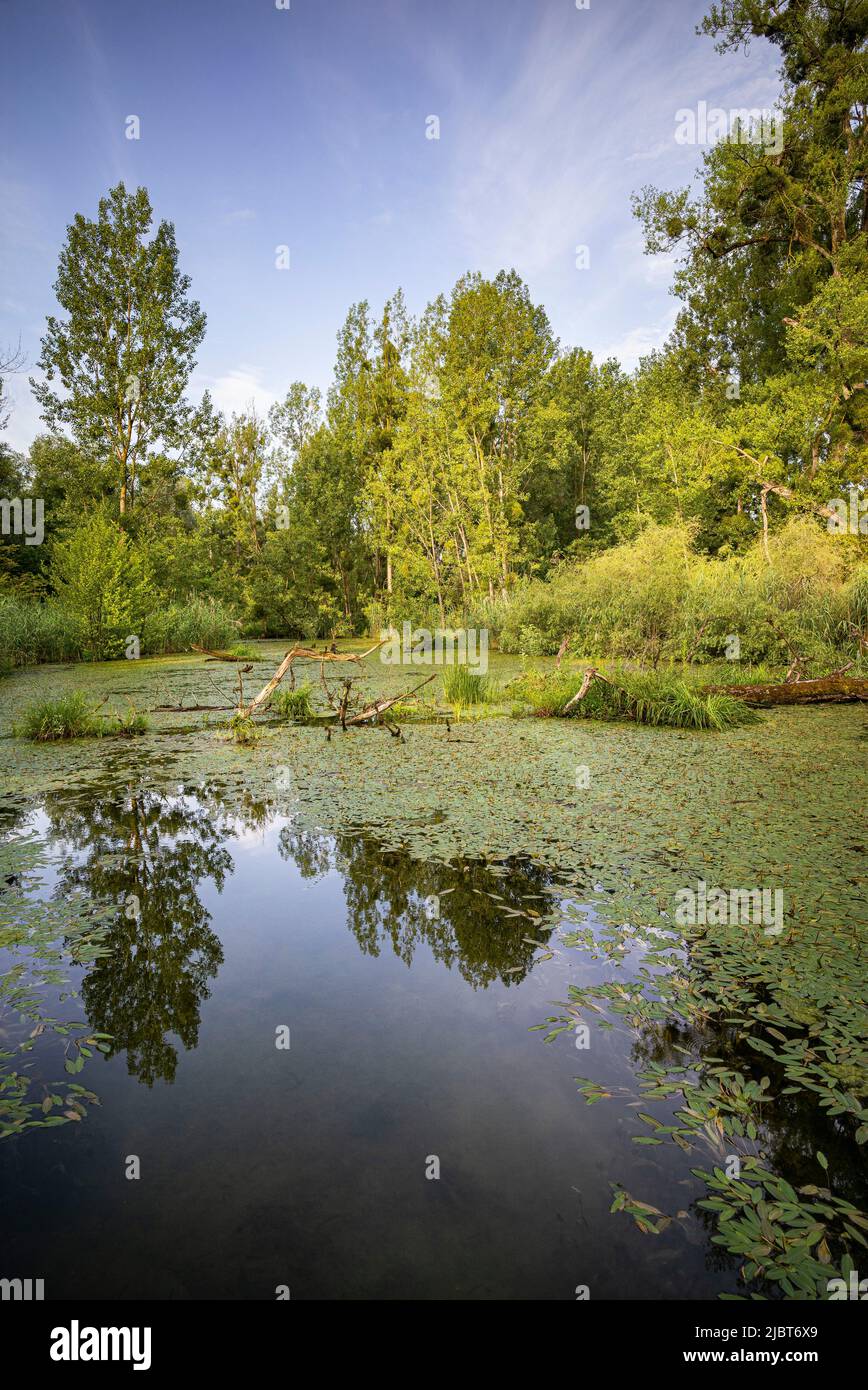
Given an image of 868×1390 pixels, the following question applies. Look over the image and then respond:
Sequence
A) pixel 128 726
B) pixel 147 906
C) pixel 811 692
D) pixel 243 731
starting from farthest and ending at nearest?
pixel 811 692 → pixel 128 726 → pixel 243 731 → pixel 147 906

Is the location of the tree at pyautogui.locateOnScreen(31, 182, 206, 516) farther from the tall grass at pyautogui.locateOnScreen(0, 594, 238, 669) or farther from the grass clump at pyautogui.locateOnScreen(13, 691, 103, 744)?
the grass clump at pyautogui.locateOnScreen(13, 691, 103, 744)

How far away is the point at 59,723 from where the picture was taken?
6824 millimetres

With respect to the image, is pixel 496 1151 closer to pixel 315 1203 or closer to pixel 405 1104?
pixel 405 1104

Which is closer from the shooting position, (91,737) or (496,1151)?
(496,1151)

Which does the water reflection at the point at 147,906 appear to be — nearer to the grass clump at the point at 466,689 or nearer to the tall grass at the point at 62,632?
the grass clump at the point at 466,689

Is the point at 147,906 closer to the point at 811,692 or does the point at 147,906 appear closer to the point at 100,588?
the point at 811,692

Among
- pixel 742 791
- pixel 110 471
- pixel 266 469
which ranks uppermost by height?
pixel 266 469

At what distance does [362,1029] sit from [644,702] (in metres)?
6.00

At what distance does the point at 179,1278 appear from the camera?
4.46 ft

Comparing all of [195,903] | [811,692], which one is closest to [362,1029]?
[195,903]

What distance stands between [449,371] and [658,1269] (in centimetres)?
2041

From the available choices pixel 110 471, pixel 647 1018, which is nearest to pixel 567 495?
pixel 110 471

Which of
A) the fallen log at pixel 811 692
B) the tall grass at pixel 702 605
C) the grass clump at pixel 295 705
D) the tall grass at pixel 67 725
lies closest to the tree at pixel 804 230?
the tall grass at pixel 702 605

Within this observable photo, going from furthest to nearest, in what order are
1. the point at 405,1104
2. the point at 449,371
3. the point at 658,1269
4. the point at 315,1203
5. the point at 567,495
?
the point at 567,495
the point at 449,371
the point at 405,1104
the point at 315,1203
the point at 658,1269
